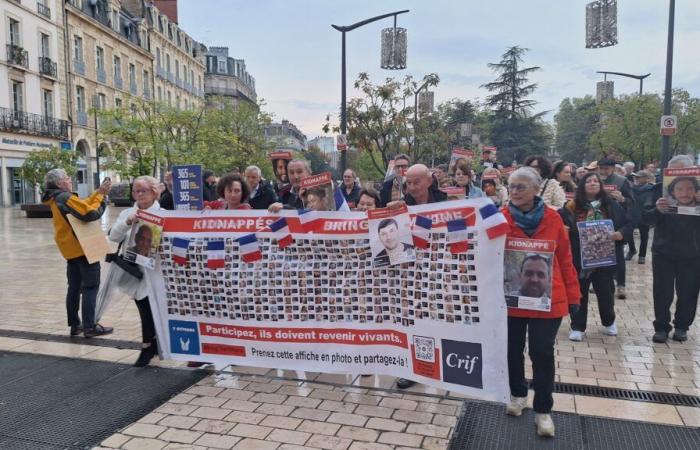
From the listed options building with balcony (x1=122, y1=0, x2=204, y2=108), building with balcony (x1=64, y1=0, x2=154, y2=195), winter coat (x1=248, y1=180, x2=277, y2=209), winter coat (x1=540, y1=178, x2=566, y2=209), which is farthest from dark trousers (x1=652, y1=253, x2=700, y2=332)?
building with balcony (x1=122, y1=0, x2=204, y2=108)

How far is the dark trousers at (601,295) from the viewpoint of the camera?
614 cm

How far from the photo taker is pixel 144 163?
92.8 feet

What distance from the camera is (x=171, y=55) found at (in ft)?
199

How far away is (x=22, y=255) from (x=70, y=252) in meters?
8.46

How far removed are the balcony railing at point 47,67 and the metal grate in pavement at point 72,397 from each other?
1465 inches

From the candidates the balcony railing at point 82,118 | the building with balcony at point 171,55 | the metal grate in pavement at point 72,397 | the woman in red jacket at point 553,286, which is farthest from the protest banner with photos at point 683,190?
the building with balcony at point 171,55

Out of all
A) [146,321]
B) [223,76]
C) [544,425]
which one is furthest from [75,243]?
[223,76]

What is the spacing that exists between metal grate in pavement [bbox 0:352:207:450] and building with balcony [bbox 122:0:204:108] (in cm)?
4992

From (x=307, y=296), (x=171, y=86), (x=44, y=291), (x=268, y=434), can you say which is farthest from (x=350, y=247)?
(x=171, y=86)

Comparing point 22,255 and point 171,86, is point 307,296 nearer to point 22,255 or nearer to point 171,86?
point 22,255

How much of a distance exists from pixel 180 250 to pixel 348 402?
1901 millimetres

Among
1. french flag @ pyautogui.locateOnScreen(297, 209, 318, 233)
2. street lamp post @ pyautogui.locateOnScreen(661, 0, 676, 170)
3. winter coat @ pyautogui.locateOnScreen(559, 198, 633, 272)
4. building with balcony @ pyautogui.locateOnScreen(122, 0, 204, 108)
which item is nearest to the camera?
french flag @ pyautogui.locateOnScreen(297, 209, 318, 233)

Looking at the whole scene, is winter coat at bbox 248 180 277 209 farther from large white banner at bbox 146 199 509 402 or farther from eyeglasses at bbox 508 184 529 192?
eyeglasses at bbox 508 184 529 192

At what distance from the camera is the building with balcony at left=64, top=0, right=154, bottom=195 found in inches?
1609
